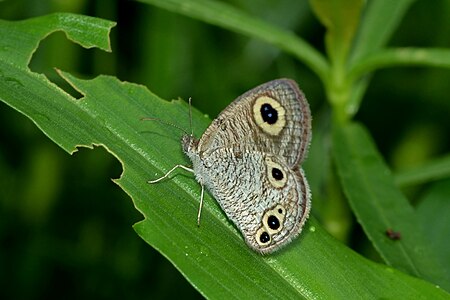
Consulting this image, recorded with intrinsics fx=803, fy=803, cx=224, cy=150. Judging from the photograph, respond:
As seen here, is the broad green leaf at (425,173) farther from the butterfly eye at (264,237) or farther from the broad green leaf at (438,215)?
the butterfly eye at (264,237)

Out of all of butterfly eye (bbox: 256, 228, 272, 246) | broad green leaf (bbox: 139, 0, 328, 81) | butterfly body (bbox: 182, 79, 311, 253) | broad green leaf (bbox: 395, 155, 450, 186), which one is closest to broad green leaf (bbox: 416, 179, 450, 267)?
broad green leaf (bbox: 395, 155, 450, 186)

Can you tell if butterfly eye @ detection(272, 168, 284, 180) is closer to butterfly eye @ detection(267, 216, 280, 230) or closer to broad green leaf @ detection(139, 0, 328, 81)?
Answer: butterfly eye @ detection(267, 216, 280, 230)

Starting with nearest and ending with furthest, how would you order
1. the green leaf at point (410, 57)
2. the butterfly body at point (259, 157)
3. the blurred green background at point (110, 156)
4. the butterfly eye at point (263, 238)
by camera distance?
the butterfly eye at point (263, 238) → the butterfly body at point (259, 157) → the green leaf at point (410, 57) → the blurred green background at point (110, 156)

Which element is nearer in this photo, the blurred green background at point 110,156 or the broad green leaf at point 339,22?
the broad green leaf at point 339,22

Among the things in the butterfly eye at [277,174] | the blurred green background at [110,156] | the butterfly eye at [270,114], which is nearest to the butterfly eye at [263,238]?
the butterfly eye at [277,174]

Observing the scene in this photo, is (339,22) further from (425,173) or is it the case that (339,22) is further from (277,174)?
(277,174)

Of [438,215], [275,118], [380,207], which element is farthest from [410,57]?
[275,118]
